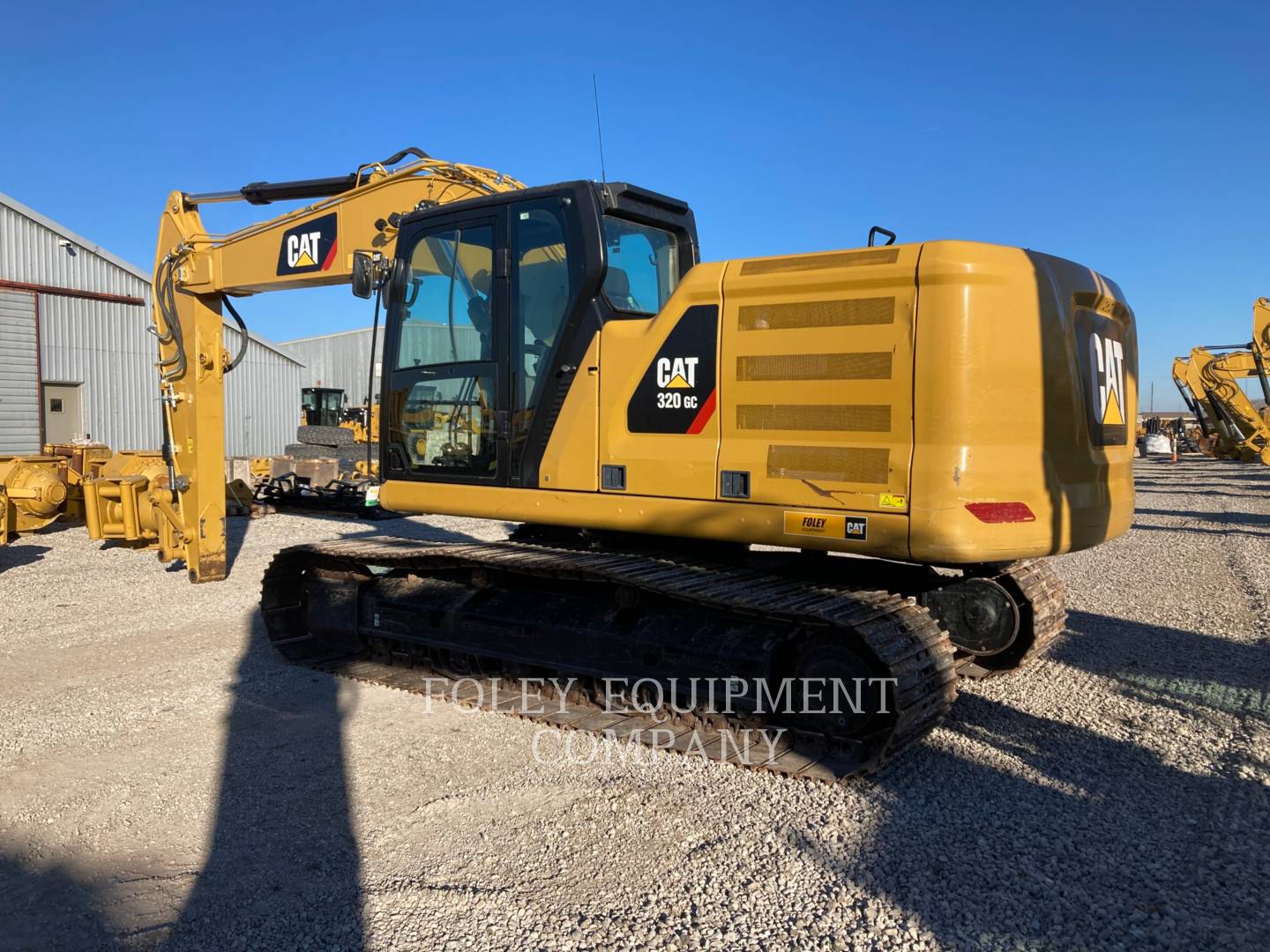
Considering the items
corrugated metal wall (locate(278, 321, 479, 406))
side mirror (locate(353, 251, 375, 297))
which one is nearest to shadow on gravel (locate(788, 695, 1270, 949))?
side mirror (locate(353, 251, 375, 297))

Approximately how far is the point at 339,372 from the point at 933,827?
3946 cm

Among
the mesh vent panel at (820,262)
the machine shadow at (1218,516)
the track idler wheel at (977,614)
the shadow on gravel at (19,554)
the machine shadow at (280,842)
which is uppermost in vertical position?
the mesh vent panel at (820,262)

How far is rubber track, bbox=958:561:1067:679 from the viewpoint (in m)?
5.53

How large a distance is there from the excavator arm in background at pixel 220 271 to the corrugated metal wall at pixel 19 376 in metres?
11.5

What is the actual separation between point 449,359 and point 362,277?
2.62 ft

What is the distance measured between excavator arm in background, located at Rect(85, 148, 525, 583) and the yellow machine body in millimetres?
2232

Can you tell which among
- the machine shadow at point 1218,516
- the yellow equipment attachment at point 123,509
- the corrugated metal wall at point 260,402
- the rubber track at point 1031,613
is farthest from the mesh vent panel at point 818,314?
the corrugated metal wall at point 260,402

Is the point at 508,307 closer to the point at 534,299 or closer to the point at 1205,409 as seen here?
the point at 534,299

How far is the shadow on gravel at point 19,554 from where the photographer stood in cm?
1078

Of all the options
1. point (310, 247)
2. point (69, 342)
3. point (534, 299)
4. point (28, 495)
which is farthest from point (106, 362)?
point (534, 299)

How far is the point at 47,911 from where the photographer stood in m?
3.20

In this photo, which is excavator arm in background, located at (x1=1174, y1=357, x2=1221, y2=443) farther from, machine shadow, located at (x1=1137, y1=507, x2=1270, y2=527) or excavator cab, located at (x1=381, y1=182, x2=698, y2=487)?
excavator cab, located at (x1=381, y1=182, x2=698, y2=487)

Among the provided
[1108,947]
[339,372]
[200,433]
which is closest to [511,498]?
[1108,947]

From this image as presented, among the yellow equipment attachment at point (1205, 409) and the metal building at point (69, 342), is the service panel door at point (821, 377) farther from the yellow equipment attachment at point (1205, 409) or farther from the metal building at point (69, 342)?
the yellow equipment attachment at point (1205, 409)
